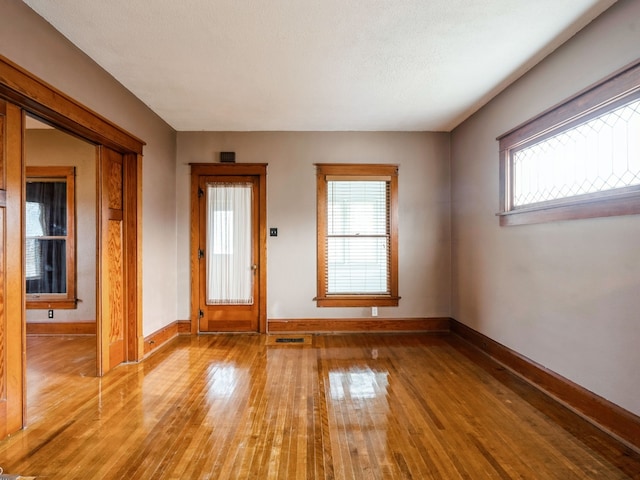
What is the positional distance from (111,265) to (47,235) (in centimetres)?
199

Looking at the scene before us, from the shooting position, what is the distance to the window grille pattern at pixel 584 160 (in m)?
2.19

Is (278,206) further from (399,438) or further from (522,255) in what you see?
(399,438)

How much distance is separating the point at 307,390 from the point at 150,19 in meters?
3.04

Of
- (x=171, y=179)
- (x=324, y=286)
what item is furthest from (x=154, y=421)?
(x=171, y=179)

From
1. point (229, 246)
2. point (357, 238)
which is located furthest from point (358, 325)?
point (229, 246)

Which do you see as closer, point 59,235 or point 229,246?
point 59,235

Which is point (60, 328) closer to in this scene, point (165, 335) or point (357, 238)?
point (165, 335)

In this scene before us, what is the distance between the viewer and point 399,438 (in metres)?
2.22

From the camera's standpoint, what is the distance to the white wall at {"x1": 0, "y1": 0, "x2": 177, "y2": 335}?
2.21 meters

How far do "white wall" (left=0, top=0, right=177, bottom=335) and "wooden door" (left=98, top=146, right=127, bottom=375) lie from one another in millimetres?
261

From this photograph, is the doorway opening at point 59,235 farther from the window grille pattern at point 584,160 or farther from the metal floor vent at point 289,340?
the window grille pattern at point 584,160

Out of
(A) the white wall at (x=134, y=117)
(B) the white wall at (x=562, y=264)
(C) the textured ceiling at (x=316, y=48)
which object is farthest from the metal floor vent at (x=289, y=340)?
(C) the textured ceiling at (x=316, y=48)

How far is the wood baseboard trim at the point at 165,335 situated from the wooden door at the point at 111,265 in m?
0.30

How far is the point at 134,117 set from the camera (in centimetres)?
362
